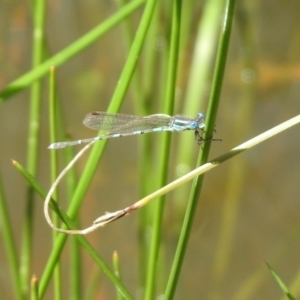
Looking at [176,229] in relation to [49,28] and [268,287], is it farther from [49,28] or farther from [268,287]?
[49,28]

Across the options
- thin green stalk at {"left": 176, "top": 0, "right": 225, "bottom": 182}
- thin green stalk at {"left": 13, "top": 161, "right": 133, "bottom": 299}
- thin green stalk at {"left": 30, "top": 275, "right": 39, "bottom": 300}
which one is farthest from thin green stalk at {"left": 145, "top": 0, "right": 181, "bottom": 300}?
thin green stalk at {"left": 176, "top": 0, "right": 225, "bottom": 182}

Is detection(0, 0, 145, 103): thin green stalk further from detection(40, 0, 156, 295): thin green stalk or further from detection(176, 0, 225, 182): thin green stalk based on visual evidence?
detection(176, 0, 225, 182): thin green stalk

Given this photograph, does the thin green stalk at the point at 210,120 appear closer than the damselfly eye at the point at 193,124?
Yes

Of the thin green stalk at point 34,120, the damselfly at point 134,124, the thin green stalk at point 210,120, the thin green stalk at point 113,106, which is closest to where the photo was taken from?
the thin green stalk at point 210,120

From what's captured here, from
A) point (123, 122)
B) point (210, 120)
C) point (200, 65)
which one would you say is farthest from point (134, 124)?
point (200, 65)

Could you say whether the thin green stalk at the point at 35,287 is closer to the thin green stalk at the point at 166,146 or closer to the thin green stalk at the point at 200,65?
the thin green stalk at the point at 166,146

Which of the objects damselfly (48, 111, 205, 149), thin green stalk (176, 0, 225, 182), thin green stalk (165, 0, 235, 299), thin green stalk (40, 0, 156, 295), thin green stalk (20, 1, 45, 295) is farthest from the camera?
thin green stalk (176, 0, 225, 182)

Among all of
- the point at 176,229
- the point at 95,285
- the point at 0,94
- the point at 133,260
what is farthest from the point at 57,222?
the point at 133,260

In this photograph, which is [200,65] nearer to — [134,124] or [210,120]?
[134,124]

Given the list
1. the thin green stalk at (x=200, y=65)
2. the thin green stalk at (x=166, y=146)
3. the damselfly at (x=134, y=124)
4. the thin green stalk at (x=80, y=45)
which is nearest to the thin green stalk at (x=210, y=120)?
the thin green stalk at (x=166, y=146)

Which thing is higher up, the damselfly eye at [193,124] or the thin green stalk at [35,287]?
the damselfly eye at [193,124]
